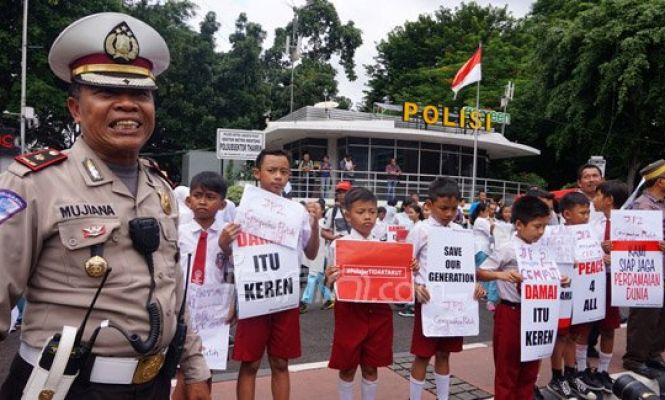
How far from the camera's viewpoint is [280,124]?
2167 centimetres

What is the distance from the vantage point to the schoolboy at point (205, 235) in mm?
3508

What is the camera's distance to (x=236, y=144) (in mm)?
8586

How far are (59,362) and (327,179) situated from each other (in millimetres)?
19636

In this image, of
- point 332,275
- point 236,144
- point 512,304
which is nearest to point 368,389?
point 332,275

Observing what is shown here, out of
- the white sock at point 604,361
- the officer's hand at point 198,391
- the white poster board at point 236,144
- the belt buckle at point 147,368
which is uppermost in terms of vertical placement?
the white poster board at point 236,144

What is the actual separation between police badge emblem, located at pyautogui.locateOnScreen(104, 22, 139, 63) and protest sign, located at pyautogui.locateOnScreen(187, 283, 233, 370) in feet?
6.41

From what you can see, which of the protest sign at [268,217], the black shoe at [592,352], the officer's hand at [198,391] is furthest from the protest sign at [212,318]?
the black shoe at [592,352]

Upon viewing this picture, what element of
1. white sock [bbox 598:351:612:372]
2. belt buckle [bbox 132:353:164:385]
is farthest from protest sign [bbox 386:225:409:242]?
belt buckle [bbox 132:353:164:385]

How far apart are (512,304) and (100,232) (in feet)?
10.5

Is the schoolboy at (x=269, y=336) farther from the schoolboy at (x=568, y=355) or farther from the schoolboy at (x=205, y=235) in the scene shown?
the schoolboy at (x=568, y=355)

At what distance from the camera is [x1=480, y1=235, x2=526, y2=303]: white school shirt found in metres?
3.91

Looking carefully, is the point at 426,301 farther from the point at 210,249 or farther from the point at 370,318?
the point at 210,249

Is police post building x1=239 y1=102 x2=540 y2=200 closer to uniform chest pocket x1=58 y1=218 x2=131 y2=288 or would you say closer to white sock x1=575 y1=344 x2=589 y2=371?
white sock x1=575 y1=344 x2=589 y2=371

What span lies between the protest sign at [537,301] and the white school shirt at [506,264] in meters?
0.07
